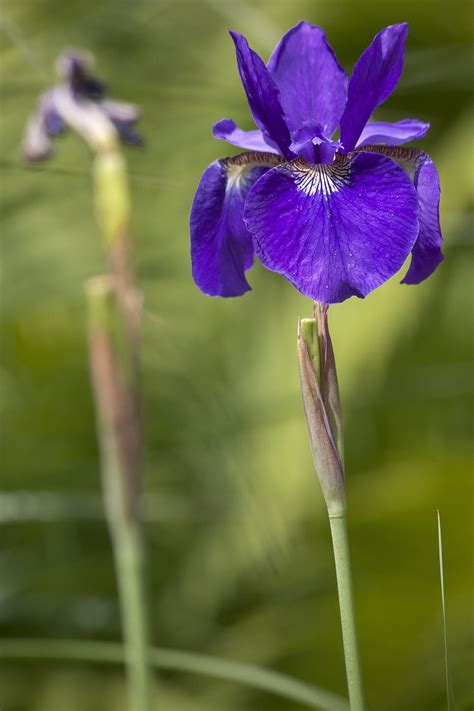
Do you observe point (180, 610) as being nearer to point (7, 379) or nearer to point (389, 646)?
point (389, 646)

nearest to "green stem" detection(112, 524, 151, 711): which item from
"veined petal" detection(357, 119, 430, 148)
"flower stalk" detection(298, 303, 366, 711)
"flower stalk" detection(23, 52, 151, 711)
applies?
"flower stalk" detection(23, 52, 151, 711)

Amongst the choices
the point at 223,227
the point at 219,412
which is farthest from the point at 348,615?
the point at 219,412

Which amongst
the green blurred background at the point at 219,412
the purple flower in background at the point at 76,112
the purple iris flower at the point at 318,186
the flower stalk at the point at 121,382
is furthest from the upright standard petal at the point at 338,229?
the green blurred background at the point at 219,412

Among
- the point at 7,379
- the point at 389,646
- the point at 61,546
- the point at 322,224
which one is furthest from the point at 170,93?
the point at 322,224

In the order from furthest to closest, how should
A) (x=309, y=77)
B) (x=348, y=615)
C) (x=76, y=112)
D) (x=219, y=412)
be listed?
(x=219, y=412) < (x=76, y=112) < (x=309, y=77) < (x=348, y=615)

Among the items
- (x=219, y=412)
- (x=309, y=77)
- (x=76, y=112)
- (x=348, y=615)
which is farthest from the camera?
(x=219, y=412)

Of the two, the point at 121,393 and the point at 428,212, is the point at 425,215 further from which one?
the point at 121,393
